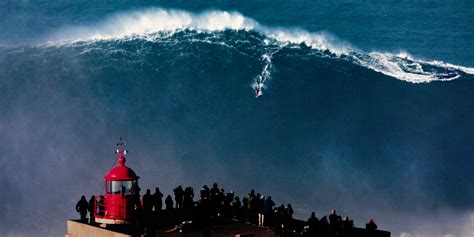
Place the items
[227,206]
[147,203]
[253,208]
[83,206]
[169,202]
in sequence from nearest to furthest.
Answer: [147,203] < [83,206] < [253,208] < [169,202] < [227,206]

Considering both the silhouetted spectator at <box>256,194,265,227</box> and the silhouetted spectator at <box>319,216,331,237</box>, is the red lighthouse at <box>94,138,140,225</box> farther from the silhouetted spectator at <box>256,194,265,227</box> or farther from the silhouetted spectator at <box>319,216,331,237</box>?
the silhouetted spectator at <box>319,216,331,237</box>

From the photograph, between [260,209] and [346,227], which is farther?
[260,209]

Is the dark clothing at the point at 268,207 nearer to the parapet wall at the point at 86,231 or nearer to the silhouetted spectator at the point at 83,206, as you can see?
the parapet wall at the point at 86,231

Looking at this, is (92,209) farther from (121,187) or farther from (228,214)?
(228,214)

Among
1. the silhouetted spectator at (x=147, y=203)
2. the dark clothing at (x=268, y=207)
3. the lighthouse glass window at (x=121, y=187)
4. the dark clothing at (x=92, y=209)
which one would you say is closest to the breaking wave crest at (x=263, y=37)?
the dark clothing at (x=268, y=207)

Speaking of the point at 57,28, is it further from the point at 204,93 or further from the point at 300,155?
the point at 300,155

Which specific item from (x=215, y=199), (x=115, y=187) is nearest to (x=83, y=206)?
(x=115, y=187)
